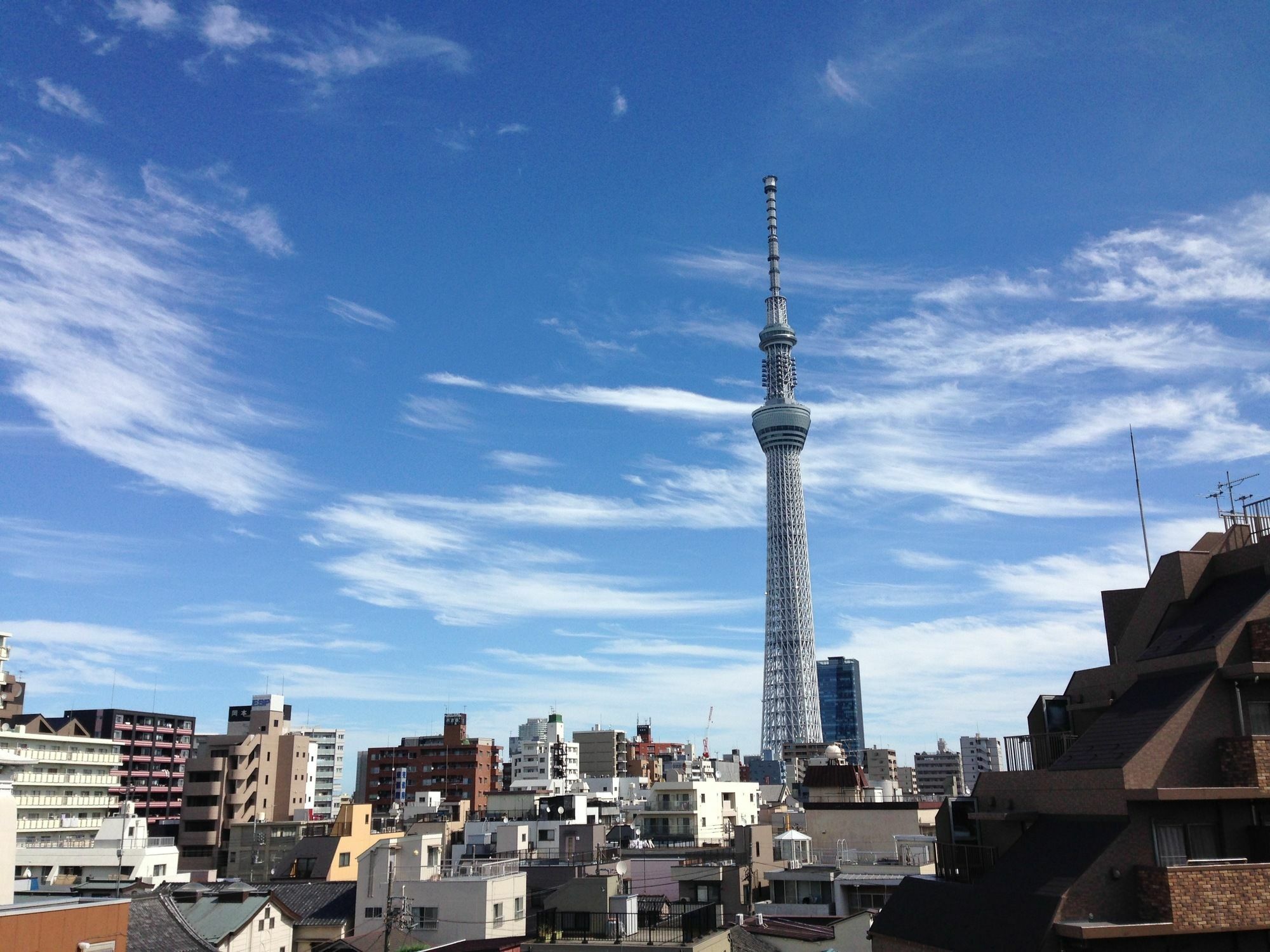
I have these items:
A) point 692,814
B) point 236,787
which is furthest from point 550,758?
point 692,814

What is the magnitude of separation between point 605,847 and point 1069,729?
37600 millimetres

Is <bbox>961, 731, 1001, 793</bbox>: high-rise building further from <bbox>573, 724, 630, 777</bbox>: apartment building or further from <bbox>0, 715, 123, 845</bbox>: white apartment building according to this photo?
<bbox>0, 715, 123, 845</bbox>: white apartment building

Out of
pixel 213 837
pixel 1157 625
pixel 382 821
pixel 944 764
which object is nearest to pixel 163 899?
pixel 1157 625

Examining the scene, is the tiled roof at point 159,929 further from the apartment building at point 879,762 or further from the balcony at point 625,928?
the apartment building at point 879,762

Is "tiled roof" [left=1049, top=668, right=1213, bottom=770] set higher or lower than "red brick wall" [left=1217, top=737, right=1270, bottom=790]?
higher

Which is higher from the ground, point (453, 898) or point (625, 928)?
point (625, 928)

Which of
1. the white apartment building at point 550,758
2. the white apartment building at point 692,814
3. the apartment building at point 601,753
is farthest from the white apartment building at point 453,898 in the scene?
the apartment building at point 601,753

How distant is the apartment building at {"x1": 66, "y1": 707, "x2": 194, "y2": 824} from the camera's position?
92938mm

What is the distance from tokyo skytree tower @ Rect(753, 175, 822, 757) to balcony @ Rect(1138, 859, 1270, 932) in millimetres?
134215

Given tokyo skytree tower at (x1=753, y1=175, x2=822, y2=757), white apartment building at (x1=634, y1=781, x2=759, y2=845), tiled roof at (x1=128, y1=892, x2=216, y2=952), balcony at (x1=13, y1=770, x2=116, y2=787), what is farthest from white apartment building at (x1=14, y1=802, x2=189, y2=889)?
tokyo skytree tower at (x1=753, y1=175, x2=822, y2=757)

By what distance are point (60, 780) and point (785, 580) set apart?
3939 inches

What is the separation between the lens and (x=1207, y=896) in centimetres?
1227

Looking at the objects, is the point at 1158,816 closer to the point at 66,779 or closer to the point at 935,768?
the point at 66,779

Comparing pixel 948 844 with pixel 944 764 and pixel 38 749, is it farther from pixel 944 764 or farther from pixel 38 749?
pixel 944 764
